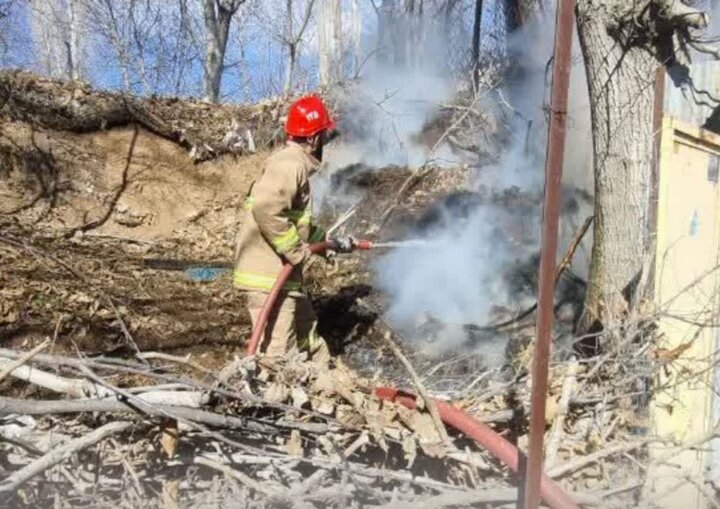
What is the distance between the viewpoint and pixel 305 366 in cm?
310

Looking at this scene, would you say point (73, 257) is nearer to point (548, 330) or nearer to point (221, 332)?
point (221, 332)

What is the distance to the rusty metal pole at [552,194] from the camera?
2318 millimetres

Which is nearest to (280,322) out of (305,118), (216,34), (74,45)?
(305,118)

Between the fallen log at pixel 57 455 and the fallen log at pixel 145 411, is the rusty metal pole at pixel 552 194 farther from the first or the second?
the fallen log at pixel 57 455

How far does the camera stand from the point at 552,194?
2.35m

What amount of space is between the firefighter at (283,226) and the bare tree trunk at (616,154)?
159cm

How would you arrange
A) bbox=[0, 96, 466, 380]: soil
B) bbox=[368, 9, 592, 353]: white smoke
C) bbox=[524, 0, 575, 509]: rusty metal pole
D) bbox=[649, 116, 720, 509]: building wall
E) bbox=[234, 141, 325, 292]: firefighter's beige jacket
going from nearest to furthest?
bbox=[524, 0, 575, 509]: rusty metal pole
bbox=[649, 116, 720, 509]: building wall
bbox=[234, 141, 325, 292]: firefighter's beige jacket
bbox=[368, 9, 592, 353]: white smoke
bbox=[0, 96, 466, 380]: soil

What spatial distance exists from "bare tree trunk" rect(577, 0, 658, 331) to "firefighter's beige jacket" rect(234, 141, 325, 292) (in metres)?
1.67

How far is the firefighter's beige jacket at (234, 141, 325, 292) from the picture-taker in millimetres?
4406

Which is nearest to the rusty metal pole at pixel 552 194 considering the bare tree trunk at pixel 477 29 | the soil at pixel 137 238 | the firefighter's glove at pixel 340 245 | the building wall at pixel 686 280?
the building wall at pixel 686 280

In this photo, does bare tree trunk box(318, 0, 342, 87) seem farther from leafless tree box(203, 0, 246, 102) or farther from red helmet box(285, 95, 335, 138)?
red helmet box(285, 95, 335, 138)

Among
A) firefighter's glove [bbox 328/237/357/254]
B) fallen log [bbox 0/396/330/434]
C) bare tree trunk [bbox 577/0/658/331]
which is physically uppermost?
bare tree trunk [bbox 577/0/658/331]

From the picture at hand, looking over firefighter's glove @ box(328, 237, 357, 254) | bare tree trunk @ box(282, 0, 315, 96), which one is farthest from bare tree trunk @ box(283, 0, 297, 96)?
firefighter's glove @ box(328, 237, 357, 254)

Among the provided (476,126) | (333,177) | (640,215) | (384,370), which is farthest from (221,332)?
(476,126)
